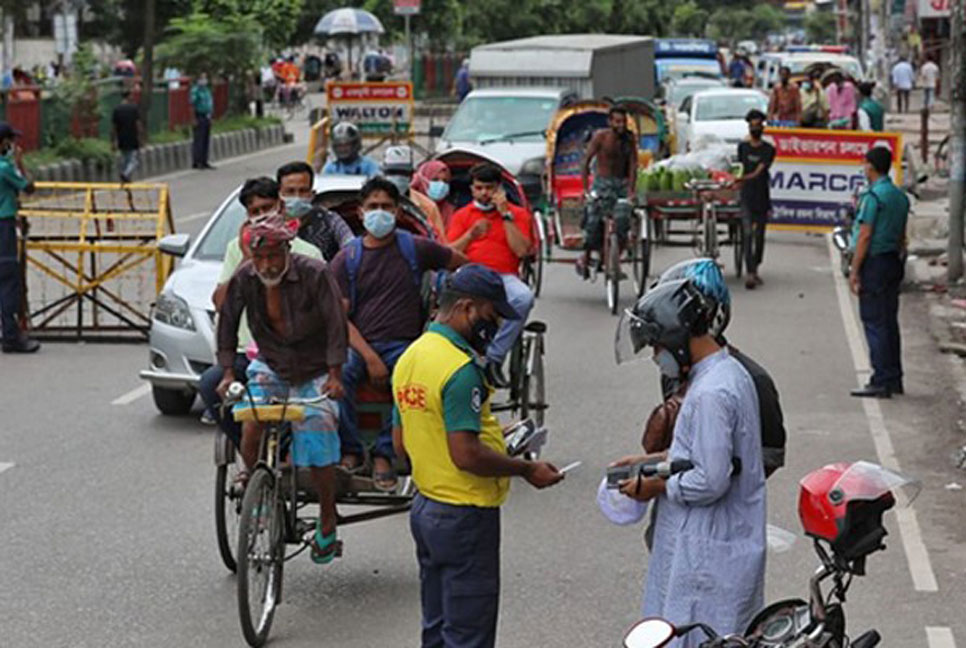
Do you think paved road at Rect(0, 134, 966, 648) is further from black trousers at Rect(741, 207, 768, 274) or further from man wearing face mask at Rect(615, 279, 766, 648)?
black trousers at Rect(741, 207, 768, 274)

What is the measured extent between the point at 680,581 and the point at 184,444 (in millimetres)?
7710

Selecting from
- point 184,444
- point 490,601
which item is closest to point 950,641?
point 490,601

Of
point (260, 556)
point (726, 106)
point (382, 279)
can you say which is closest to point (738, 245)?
point (382, 279)

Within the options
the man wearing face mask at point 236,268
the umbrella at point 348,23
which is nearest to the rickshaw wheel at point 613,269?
the man wearing face mask at point 236,268

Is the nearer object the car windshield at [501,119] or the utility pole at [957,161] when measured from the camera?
the utility pole at [957,161]

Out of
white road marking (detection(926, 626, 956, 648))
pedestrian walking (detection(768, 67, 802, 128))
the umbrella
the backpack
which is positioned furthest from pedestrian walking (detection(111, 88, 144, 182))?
white road marking (detection(926, 626, 956, 648))

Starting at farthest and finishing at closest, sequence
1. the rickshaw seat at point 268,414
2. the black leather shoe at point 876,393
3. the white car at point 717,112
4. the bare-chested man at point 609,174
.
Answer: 1. the white car at point 717,112
2. the bare-chested man at point 609,174
3. the black leather shoe at point 876,393
4. the rickshaw seat at point 268,414

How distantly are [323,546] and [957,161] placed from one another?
1343 cm

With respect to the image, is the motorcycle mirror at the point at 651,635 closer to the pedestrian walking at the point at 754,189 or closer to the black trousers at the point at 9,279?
the black trousers at the point at 9,279

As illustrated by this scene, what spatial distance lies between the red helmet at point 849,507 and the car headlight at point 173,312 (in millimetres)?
9393

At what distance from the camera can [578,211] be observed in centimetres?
2047

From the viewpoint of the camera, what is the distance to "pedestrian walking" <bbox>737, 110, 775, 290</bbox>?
2109cm

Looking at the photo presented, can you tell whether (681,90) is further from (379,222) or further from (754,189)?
(379,222)

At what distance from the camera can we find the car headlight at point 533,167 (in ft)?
89.5
